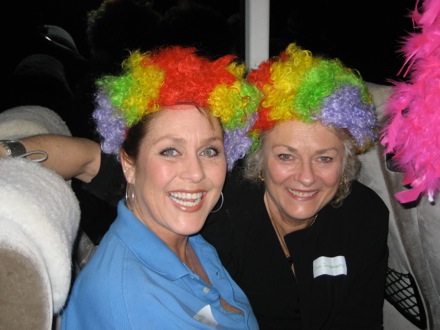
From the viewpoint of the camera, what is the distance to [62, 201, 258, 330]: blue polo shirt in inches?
55.3

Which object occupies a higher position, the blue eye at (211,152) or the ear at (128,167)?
the blue eye at (211,152)

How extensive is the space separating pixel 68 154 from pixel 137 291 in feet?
2.20

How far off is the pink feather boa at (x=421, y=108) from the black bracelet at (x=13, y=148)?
150cm

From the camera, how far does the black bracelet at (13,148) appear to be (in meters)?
1.32

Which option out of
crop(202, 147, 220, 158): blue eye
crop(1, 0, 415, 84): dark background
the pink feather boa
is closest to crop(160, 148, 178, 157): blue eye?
crop(202, 147, 220, 158): blue eye

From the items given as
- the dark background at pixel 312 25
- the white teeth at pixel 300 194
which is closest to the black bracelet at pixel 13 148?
the white teeth at pixel 300 194

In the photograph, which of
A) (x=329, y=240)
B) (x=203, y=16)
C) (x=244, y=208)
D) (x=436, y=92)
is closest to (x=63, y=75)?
(x=203, y=16)

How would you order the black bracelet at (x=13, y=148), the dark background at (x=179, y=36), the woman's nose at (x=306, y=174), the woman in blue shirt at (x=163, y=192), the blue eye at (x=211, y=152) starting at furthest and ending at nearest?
the dark background at (x=179, y=36)
the woman's nose at (x=306, y=174)
the blue eye at (x=211, y=152)
the woman in blue shirt at (x=163, y=192)
the black bracelet at (x=13, y=148)

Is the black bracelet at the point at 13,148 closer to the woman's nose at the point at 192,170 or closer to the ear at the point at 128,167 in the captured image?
the ear at the point at 128,167

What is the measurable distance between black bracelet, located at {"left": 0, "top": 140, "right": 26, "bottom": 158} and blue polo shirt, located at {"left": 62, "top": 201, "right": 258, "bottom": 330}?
0.48 m

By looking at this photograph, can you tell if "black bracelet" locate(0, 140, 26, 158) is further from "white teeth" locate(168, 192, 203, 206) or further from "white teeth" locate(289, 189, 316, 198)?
"white teeth" locate(289, 189, 316, 198)

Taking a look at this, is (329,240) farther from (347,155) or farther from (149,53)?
(149,53)

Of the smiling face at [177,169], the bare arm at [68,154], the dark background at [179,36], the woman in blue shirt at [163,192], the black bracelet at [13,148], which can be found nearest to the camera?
the black bracelet at [13,148]

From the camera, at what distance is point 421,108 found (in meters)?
1.63
